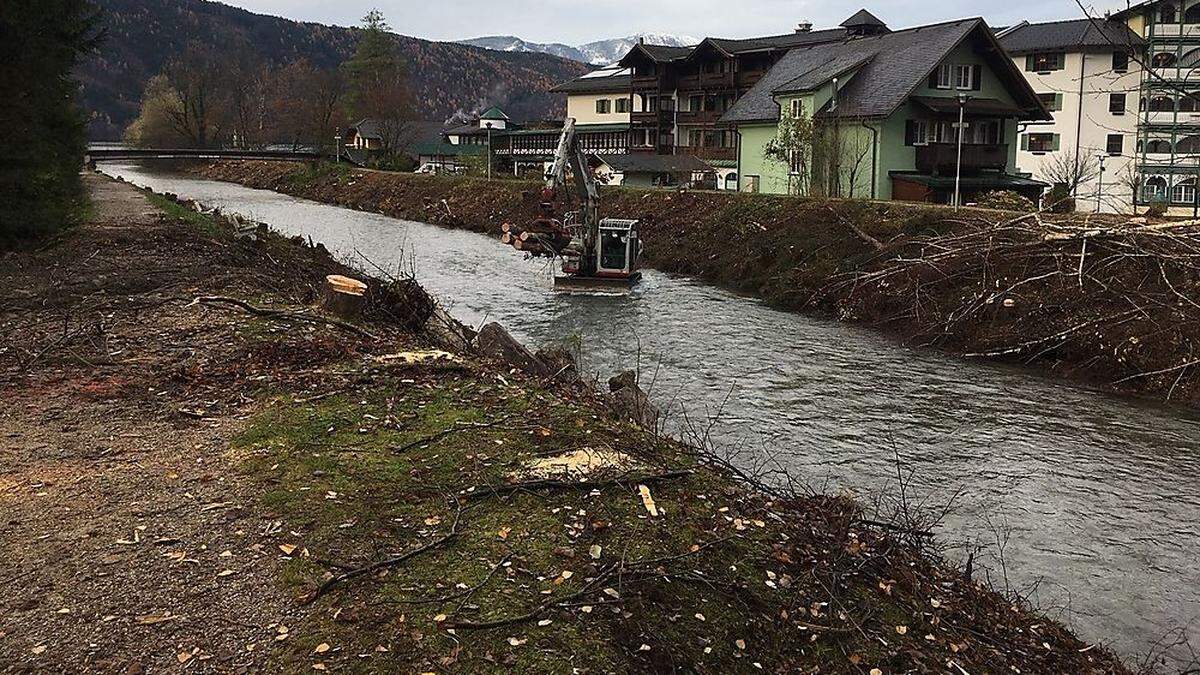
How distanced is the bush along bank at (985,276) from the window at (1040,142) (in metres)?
27.1

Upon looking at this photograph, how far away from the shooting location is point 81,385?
33.3 feet

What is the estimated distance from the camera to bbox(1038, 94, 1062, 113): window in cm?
5294

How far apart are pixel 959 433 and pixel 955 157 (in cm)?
2539

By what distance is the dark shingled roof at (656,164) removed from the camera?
55438 mm

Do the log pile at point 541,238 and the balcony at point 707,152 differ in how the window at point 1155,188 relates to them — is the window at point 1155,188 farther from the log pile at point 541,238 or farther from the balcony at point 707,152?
the log pile at point 541,238

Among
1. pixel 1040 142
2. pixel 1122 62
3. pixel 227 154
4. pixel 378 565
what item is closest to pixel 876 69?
pixel 1122 62

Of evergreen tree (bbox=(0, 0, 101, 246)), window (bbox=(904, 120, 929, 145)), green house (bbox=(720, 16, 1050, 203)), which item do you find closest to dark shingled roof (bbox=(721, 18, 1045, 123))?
green house (bbox=(720, 16, 1050, 203))

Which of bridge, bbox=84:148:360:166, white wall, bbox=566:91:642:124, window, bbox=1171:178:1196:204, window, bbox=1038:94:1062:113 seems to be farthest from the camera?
bridge, bbox=84:148:360:166

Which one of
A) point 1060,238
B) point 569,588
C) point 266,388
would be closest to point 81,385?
point 266,388

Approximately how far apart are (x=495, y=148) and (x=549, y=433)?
68468 millimetres

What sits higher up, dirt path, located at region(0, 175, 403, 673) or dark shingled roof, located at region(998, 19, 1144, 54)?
dark shingled roof, located at region(998, 19, 1144, 54)

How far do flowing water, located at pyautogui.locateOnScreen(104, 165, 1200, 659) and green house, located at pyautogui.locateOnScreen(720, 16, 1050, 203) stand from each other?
1307 centimetres

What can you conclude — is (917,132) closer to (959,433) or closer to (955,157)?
(955,157)

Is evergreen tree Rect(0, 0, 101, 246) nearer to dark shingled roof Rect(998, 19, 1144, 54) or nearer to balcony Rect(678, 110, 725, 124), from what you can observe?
balcony Rect(678, 110, 725, 124)
